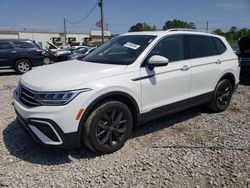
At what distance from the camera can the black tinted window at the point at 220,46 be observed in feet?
16.6

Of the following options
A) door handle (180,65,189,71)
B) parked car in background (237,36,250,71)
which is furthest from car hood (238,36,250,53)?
door handle (180,65,189,71)

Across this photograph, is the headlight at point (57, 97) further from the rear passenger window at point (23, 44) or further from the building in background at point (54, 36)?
the building in background at point (54, 36)

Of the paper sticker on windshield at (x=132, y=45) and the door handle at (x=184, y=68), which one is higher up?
the paper sticker on windshield at (x=132, y=45)

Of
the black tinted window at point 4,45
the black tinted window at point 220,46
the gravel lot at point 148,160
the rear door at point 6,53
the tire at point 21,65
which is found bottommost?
the gravel lot at point 148,160

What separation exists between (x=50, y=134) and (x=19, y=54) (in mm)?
9400

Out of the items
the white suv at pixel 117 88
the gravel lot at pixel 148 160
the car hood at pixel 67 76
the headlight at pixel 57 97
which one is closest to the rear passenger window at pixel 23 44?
the gravel lot at pixel 148 160

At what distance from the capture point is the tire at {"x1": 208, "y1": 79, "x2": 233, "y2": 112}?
5.04 metres

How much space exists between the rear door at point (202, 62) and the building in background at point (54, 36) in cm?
4538

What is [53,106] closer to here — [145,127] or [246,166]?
[145,127]

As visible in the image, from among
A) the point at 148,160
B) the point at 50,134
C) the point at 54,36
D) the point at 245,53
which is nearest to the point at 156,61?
the point at 148,160

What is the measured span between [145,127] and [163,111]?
1.94 feet

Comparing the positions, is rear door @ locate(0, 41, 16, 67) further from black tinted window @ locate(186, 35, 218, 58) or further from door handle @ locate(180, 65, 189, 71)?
door handle @ locate(180, 65, 189, 71)

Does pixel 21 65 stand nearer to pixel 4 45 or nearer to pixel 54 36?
pixel 4 45

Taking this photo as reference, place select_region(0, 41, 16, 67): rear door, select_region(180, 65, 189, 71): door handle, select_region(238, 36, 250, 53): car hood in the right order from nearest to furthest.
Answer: select_region(180, 65, 189, 71): door handle < select_region(238, 36, 250, 53): car hood < select_region(0, 41, 16, 67): rear door
